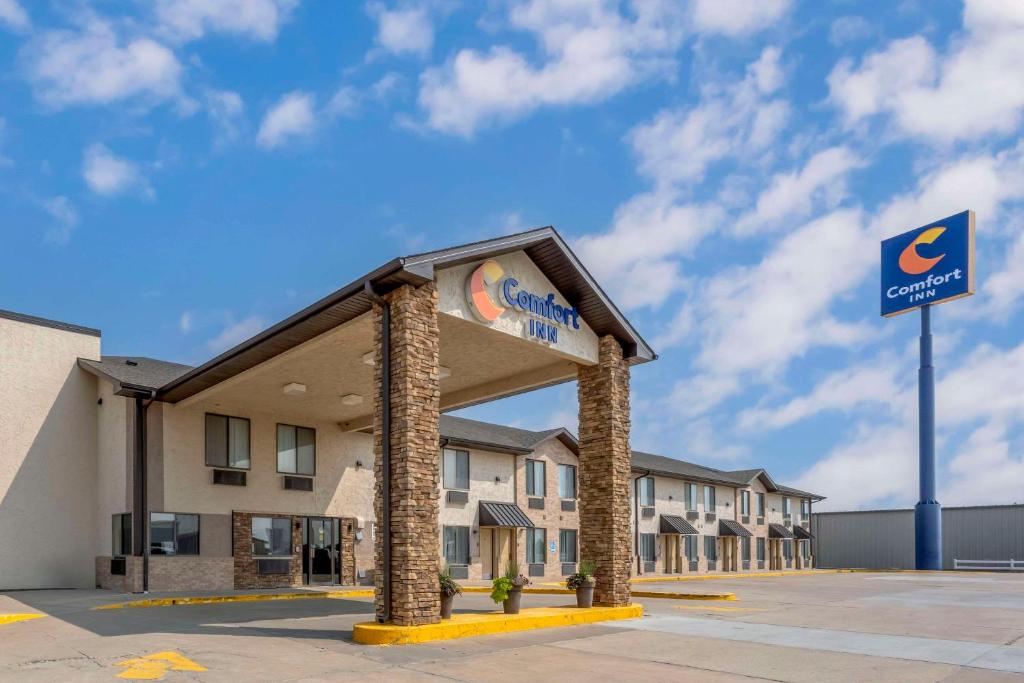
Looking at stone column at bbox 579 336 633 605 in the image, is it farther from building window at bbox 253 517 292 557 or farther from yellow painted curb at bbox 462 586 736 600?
building window at bbox 253 517 292 557

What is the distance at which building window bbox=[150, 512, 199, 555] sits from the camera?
72.1ft

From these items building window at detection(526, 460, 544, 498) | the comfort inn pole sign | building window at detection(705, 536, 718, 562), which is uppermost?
the comfort inn pole sign

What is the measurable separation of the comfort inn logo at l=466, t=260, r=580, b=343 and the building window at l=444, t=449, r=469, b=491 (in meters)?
13.5

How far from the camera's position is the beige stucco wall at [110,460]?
22375 millimetres

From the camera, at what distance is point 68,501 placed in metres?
23.3

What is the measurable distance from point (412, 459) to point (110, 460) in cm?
1353

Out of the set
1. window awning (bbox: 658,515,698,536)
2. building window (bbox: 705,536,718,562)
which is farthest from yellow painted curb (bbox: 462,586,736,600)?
building window (bbox: 705,536,718,562)

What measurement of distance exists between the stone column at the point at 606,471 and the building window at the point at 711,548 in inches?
1189

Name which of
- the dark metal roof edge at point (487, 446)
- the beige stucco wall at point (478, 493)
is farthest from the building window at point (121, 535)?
the beige stucco wall at point (478, 493)

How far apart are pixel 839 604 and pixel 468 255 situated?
43.6 ft

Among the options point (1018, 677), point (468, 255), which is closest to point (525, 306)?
point (468, 255)

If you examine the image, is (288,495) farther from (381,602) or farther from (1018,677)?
(1018,677)

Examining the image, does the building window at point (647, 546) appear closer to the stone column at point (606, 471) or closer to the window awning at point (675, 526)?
the window awning at point (675, 526)

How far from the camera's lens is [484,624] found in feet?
45.9
